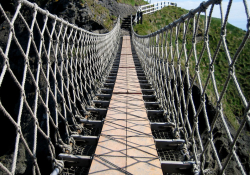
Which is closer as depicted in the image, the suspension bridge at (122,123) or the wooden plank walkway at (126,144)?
the suspension bridge at (122,123)

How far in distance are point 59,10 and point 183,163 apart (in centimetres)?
1207

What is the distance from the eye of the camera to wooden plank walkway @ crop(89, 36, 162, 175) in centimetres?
160

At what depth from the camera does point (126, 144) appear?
1918mm

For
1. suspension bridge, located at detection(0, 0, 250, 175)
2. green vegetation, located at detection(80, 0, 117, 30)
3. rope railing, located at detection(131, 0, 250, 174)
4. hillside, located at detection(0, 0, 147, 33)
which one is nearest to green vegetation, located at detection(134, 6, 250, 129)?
green vegetation, located at detection(80, 0, 117, 30)

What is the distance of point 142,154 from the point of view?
5.82 feet

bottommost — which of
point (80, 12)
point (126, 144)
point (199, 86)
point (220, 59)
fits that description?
point (126, 144)

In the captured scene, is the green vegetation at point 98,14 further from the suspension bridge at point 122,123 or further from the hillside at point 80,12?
the suspension bridge at point 122,123

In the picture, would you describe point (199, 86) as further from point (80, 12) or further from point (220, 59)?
point (220, 59)

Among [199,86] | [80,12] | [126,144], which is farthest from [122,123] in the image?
[80,12]

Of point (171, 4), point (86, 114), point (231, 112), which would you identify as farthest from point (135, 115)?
point (171, 4)

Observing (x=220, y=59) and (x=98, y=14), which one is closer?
(x=98, y=14)

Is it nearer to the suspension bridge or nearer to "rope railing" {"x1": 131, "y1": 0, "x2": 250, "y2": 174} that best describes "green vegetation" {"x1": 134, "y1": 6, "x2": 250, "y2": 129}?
"rope railing" {"x1": 131, "y1": 0, "x2": 250, "y2": 174}

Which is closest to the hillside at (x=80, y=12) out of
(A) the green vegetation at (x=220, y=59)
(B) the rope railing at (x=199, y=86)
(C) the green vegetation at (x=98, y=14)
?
(C) the green vegetation at (x=98, y=14)

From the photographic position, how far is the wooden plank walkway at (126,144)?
1602mm
